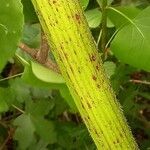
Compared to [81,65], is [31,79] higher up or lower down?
lower down

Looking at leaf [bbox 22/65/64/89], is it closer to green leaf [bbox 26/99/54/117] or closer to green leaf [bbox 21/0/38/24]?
green leaf [bbox 21/0/38/24]

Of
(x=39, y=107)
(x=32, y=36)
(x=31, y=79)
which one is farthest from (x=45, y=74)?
(x=39, y=107)

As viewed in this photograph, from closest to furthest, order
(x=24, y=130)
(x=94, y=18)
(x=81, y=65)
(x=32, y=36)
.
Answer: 1. (x=81, y=65)
2. (x=94, y=18)
3. (x=32, y=36)
4. (x=24, y=130)

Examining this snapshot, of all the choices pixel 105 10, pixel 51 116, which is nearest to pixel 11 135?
pixel 51 116

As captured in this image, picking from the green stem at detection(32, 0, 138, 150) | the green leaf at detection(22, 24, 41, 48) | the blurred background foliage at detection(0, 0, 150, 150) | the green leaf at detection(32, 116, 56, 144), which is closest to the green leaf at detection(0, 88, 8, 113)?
the blurred background foliage at detection(0, 0, 150, 150)

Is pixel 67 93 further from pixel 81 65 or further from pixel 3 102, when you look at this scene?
pixel 81 65

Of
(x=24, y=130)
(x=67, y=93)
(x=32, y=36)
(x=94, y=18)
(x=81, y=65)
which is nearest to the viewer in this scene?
(x=81, y=65)

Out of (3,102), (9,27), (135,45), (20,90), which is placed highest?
(9,27)

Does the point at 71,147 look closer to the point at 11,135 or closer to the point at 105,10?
the point at 11,135
